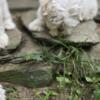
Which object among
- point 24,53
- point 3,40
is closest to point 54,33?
point 24,53

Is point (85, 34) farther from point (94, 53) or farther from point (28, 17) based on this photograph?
point (28, 17)

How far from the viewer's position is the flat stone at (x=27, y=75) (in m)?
3.48

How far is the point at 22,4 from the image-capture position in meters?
4.39

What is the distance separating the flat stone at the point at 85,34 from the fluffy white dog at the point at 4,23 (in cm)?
56

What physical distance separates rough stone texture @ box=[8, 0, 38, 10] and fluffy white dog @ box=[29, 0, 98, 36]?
0.51 meters

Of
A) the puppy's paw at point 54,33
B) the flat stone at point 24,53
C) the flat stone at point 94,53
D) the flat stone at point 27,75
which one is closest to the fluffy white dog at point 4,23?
the flat stone at point 24,53

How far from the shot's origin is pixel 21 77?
3494mm

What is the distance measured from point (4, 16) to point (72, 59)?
0.79 meters

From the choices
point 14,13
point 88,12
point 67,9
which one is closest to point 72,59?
point 67,9

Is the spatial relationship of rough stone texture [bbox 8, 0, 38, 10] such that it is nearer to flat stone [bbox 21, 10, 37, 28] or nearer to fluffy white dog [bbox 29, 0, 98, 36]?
flat stone [bbox 21, 10, 37, 28]

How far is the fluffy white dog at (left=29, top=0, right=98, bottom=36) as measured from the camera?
3506 millimetres

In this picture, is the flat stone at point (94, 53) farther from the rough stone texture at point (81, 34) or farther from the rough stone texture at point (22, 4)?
the rough stone texture at point (22, 4)

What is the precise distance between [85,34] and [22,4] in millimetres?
921

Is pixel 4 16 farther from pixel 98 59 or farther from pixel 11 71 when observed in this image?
pixel 98 59
